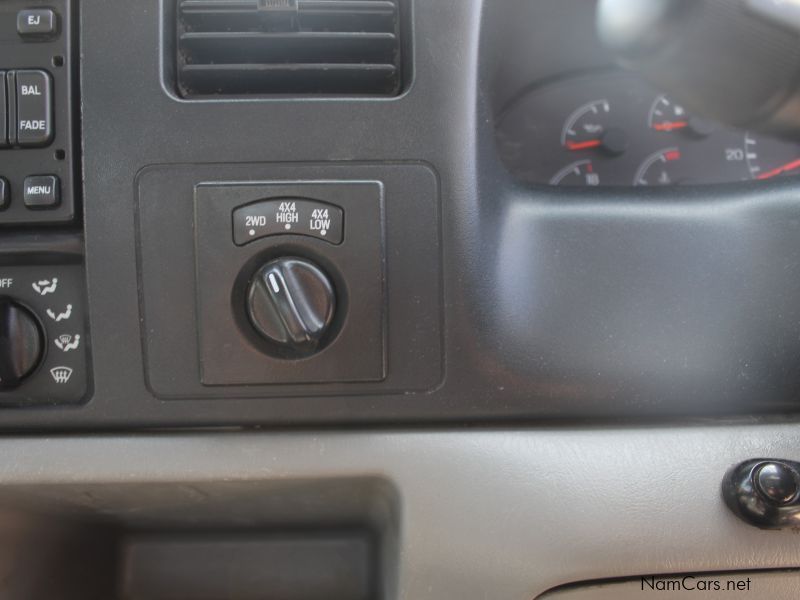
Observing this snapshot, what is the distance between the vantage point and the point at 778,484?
0.55m

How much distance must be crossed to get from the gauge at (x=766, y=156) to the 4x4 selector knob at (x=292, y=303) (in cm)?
52

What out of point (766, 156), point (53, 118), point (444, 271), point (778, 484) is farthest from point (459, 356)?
point (766, 156)

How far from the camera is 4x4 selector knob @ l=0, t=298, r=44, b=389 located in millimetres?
→ 566

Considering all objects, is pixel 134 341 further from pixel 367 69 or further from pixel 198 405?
pixel 367 69

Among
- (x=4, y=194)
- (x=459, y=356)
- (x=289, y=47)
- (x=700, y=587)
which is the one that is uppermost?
(x=289, y=47)

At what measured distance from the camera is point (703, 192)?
623 millimetres

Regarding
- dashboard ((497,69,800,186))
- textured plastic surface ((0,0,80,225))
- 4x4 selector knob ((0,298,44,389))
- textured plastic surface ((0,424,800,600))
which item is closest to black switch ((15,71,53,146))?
textured plastic surface ((0,0,80,225))

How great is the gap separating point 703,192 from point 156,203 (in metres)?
0.44

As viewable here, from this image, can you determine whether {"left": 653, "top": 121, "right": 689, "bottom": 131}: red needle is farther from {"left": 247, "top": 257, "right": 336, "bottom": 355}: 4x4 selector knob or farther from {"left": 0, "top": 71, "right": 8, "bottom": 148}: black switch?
{"left": 0, "top": 71, "right": 8, "bottom": 148}: black switch

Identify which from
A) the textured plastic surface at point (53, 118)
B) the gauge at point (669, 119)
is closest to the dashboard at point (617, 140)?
the gauge at point (669, 119)

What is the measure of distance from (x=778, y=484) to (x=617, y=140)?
0.38 m

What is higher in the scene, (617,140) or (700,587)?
(617,140)

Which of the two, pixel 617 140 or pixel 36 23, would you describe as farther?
pixel 617 140

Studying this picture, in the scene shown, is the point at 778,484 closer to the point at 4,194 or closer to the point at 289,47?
the point at 289,47
